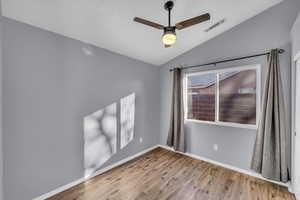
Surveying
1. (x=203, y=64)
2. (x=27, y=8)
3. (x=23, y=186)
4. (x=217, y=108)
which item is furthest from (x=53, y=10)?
(x=217, y=108)

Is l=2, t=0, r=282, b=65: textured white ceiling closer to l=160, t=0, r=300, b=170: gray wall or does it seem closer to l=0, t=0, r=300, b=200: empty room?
l=0, t=0, r=300, b=200: empty room

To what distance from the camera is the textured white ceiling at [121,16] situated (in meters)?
1.58

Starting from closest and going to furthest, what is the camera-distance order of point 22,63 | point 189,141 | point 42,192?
1. point 22,63
2. point 42,192
3. point 189,141

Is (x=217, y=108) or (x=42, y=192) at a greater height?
(x=217, y=108)

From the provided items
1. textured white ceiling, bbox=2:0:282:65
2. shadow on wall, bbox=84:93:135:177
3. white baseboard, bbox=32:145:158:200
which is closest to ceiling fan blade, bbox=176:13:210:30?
textured white ceiling, bbox=2:0:282:65

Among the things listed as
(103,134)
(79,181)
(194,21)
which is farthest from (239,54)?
(79,181)

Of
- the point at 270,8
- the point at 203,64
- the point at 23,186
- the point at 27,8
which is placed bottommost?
the point at 23,186

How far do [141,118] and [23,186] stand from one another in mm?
2359

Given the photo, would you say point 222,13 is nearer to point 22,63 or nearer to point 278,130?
point 278,130

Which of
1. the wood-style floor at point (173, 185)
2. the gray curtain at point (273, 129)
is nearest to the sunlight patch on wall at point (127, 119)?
the wood-style floor at point (173, 185)

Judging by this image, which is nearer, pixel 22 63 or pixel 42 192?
pixel 22 63

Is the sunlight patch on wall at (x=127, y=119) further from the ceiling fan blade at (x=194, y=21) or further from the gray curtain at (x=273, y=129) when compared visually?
the gray curtain at (x=273, y=129)

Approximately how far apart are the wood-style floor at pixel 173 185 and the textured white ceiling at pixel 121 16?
2.53 meters

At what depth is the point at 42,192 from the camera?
6.15 ft
